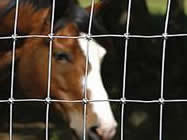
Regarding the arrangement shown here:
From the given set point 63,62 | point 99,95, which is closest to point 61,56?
point 63,62

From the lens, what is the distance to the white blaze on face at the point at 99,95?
1.05m

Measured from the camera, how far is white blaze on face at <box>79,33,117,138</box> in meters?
1.05

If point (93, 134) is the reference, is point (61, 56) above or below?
above

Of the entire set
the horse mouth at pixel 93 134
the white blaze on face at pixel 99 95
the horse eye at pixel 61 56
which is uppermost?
the horse eye at pixel 61 56

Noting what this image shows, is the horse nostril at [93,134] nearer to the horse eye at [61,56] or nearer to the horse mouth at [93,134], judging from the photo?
the horse mouth at [93,134]

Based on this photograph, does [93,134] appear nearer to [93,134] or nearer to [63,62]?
[93,134]

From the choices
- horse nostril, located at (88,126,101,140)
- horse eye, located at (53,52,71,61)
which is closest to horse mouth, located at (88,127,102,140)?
horse nostril, located at (88,126,101,140)

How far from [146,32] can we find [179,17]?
→ 0.08 m

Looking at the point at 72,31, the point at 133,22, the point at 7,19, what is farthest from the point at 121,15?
the point at 7,19

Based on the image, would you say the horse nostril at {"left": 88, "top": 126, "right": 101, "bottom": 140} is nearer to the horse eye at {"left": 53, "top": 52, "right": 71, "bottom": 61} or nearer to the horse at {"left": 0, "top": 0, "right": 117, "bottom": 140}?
the horse at {"left": 0, "top": 0, "right": 117, "bottom": 140}

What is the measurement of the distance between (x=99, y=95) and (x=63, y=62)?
0.11m

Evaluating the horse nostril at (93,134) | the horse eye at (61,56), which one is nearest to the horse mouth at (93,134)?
the horse nostril at (93,134)

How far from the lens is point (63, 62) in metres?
1.11

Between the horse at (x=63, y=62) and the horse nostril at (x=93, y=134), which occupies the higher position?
the horse at (x=63, y=62)
